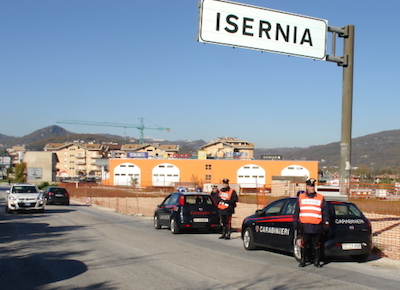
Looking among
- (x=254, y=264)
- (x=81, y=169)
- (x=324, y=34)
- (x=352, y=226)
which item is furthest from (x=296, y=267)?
(x=81, y=169)

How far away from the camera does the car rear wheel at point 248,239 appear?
12266 millimetres

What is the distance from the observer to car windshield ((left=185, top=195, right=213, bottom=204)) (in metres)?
16.7

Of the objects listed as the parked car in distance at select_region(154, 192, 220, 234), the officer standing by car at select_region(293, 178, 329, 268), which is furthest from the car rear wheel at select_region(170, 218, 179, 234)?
the officer standing by car at select_region(293, 178, 329, 268)

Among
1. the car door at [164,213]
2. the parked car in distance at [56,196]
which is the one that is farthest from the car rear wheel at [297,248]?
the parked car in distance at [56,196]

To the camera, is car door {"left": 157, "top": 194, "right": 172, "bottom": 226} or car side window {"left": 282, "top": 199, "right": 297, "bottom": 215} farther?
car door {"left": 157, "top": 194, "right": 172, "bottom": 226}

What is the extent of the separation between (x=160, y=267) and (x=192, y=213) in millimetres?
6734

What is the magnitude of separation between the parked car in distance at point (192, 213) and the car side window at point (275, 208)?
15.4 ft

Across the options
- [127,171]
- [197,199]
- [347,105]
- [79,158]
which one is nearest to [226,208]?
[197,199]

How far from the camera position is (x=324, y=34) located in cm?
1400

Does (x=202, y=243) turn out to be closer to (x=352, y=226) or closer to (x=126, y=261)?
(x=126, y=261)

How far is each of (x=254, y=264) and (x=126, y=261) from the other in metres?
2.78

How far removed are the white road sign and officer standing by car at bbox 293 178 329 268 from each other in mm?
5003

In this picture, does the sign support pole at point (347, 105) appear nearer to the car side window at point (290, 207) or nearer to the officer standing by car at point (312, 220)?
the car side window at point (290, 207)

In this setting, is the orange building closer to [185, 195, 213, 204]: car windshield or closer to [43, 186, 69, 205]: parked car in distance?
[43, 186, 69, 205]: parked car in distance
